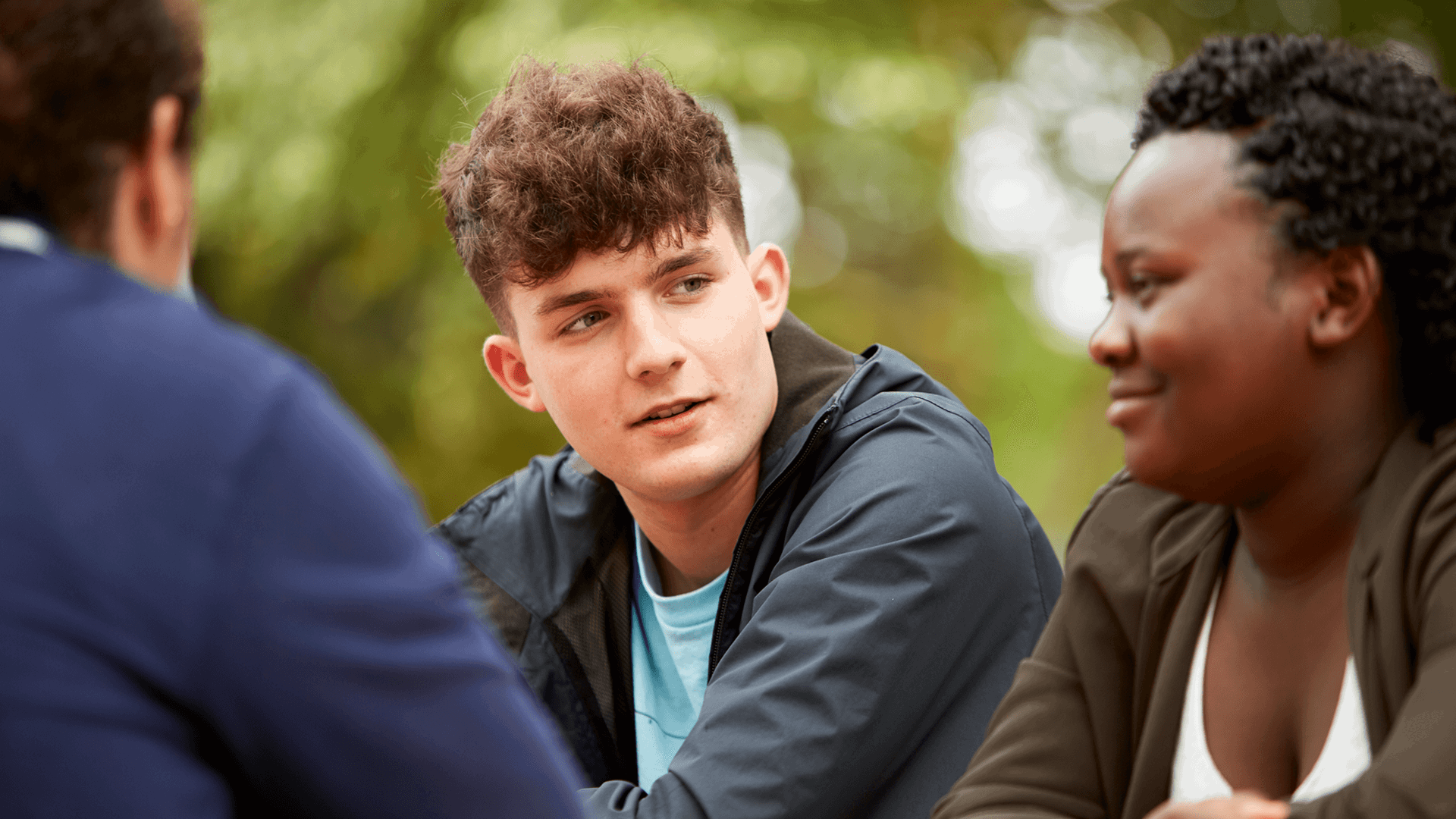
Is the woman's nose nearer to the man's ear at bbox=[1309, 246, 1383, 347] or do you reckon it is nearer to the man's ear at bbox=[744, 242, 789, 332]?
the man's ear at bbox=[1309, 246, 1383, 347]

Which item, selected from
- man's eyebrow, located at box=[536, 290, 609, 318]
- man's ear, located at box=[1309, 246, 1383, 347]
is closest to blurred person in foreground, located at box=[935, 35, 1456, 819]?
man's ear, located at box=[1309, 246, 1383, 347]

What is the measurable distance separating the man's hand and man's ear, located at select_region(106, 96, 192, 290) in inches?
39.0

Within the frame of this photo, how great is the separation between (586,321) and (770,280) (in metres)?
0.42

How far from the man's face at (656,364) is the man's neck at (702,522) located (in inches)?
3.3

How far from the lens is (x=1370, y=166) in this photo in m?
1.13

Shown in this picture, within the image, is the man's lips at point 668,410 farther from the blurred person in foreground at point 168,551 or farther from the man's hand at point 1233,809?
the man's hand at point 1233,809

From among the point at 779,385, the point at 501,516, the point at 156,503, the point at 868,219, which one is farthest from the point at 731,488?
the point at 868,219

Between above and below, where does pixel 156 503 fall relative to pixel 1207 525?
above

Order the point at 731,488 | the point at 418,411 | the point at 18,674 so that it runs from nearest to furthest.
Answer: the point at 18,674, the point at 731,488, the point at 418,411

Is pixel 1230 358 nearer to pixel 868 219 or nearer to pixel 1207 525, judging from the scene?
pixel 1207 525

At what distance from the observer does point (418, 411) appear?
7305mm

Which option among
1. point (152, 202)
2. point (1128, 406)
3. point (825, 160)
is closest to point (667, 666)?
point (1128, 406)

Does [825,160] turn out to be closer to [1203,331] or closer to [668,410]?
[668,410]

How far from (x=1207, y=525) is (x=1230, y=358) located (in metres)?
0.26
